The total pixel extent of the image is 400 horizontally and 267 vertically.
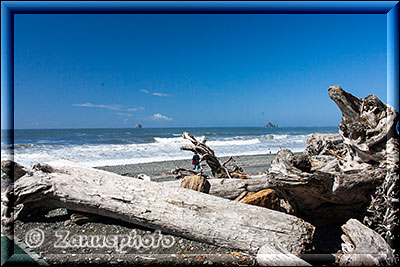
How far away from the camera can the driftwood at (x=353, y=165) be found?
2.95 meters

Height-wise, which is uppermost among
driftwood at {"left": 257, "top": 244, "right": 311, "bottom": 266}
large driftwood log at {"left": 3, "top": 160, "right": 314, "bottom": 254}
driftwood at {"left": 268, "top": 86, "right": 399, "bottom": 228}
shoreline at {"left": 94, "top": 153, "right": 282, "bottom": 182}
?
driftwood at {"left": 268, "top": 86, "right": 399, "bottom": 228}

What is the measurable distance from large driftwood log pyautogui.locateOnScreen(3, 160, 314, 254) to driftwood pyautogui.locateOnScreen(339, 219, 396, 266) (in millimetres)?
461

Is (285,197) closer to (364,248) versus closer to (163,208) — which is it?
(364,248)

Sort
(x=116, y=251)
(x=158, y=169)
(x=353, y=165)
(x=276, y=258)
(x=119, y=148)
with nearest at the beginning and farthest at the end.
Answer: (x=276, y=258) → (x=116, y=251) → (x=353, y=165) → (x=158, y=169) → (x=119, y=148)

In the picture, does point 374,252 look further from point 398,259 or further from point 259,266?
point 259,266

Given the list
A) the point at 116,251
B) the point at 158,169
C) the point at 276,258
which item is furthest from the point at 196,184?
the point at 158,169

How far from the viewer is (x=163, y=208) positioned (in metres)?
3.33

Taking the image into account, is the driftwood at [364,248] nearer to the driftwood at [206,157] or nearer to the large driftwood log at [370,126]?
the large driftwood log at [370,126]

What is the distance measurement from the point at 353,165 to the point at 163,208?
9.35ft

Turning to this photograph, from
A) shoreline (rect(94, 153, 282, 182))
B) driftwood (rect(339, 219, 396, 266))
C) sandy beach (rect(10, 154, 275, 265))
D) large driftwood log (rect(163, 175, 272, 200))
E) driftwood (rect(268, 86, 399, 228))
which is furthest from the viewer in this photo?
shoreline (rect(94, 153, 282, 182))

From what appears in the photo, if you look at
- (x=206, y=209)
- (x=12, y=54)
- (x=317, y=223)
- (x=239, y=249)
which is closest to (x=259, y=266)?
(x=239, y=249)

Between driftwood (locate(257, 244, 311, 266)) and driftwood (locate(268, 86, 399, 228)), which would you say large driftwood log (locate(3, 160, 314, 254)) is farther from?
driftwood (locate(268, 86, 399, 228))

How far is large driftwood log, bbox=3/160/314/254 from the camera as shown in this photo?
3.04m

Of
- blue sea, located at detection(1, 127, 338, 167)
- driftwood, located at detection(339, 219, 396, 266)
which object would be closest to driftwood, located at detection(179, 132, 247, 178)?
driftwood, located at detection(339, 219, 396, 266)
